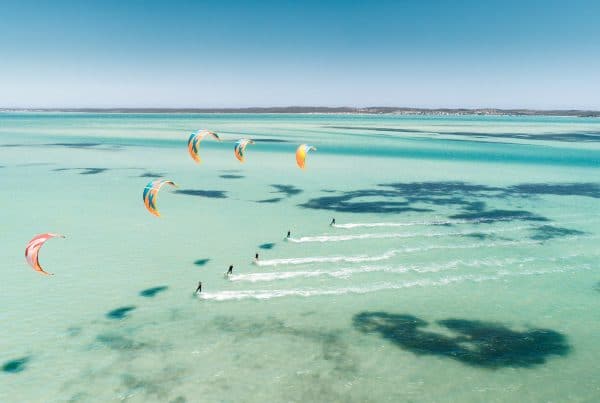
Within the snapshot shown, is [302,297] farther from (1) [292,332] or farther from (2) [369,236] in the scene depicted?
(2) [369,236]

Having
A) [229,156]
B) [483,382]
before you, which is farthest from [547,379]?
[229,156]

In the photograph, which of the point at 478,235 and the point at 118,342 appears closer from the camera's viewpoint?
the point at 118,342

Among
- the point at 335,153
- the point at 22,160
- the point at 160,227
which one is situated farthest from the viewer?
the point at 335,153

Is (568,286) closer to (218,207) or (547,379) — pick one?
(547,379)

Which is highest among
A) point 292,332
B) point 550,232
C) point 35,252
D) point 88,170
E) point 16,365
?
point 35,252

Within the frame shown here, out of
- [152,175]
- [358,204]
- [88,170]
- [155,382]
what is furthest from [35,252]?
[88,170]

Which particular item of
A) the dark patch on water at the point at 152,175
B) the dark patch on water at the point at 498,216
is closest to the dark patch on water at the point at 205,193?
the dark patch on water at the point at 152,175
